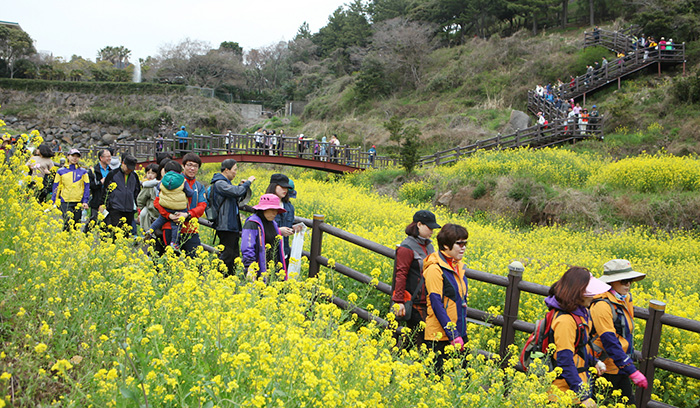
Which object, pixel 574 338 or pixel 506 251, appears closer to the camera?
pixel 574 338

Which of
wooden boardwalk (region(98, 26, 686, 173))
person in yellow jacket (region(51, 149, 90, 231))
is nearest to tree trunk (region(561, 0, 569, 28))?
wooden boardwalk (region(98, 26, 686, 173))

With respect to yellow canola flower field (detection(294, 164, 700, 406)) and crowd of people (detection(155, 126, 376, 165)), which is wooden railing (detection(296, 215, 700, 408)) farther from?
crowd of people (detection(155, 126, 376, 165))

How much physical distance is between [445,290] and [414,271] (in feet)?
1.78

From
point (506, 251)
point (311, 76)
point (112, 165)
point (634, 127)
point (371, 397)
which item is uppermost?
point (311, 76)

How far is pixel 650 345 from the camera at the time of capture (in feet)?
15.4

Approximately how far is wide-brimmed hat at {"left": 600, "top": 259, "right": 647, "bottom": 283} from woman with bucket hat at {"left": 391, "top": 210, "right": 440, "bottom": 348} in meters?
1.48

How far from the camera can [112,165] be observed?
820cm

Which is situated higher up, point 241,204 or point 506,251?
point 241,204

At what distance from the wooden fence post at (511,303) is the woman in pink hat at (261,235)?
2267 millimetres

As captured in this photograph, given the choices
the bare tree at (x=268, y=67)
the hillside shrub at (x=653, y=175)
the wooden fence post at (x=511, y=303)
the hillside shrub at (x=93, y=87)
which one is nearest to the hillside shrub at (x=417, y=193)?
the hillside shrub at (x=653, y=175)

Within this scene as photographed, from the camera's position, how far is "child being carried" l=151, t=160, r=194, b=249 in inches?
244

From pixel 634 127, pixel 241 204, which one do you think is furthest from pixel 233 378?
pixel 634 127

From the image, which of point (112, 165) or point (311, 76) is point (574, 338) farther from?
point (311, 76)

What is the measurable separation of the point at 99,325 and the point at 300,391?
5.74 feet
